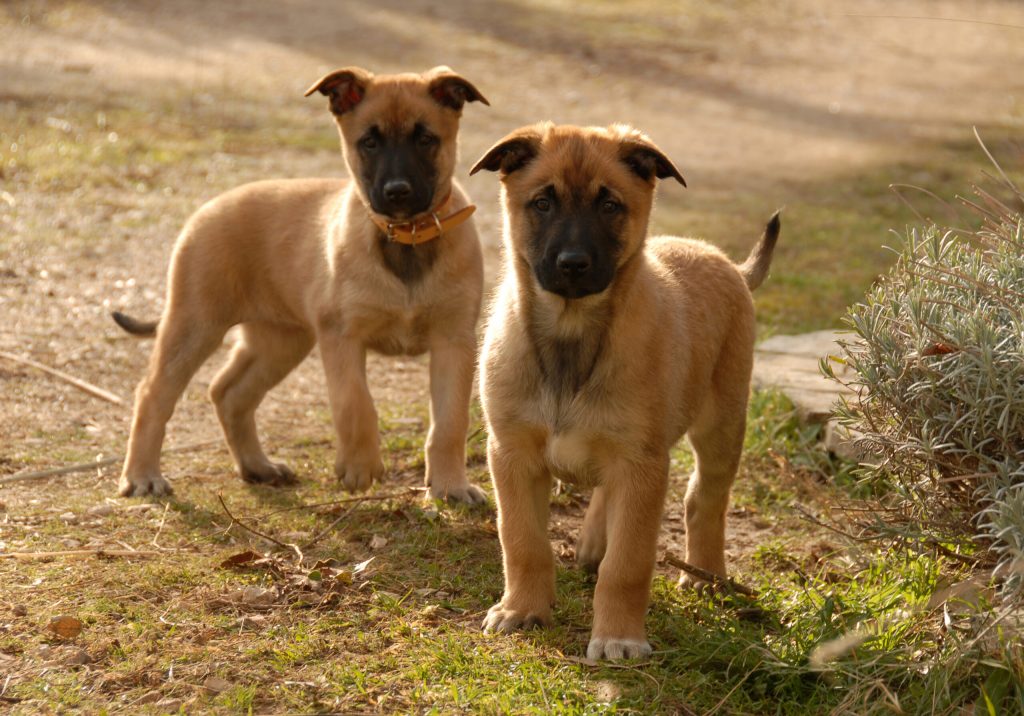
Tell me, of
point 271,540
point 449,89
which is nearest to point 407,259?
point 449,89

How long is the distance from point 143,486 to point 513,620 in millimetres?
2330

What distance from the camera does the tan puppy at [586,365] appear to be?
4.34 meters

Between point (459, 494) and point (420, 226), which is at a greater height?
point (420, 226)

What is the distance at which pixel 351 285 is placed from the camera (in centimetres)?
615

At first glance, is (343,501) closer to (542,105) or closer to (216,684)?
(216,684)

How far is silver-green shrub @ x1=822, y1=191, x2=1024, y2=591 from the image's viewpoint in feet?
13.1

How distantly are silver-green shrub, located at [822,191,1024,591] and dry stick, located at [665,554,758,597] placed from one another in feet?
1.89

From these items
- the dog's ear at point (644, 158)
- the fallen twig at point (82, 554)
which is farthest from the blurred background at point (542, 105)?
the fallen twig at point (82, 554)

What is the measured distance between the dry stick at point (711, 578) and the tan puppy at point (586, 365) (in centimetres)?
33


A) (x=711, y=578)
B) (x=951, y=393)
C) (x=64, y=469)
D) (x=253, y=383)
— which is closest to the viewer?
(x=951, y=393)

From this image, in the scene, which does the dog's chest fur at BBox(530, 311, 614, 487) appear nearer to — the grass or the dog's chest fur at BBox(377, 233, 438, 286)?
the grass

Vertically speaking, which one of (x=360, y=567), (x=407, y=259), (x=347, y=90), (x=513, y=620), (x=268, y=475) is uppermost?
(x=347, y=90)

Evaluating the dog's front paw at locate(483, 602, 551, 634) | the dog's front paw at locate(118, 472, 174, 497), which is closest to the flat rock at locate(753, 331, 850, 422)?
the dog's front paw at locate(483, 602, 551, 634)

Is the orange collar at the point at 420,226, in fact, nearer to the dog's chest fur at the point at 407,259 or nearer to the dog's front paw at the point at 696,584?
the dog's chest fur at the point at 407,259
